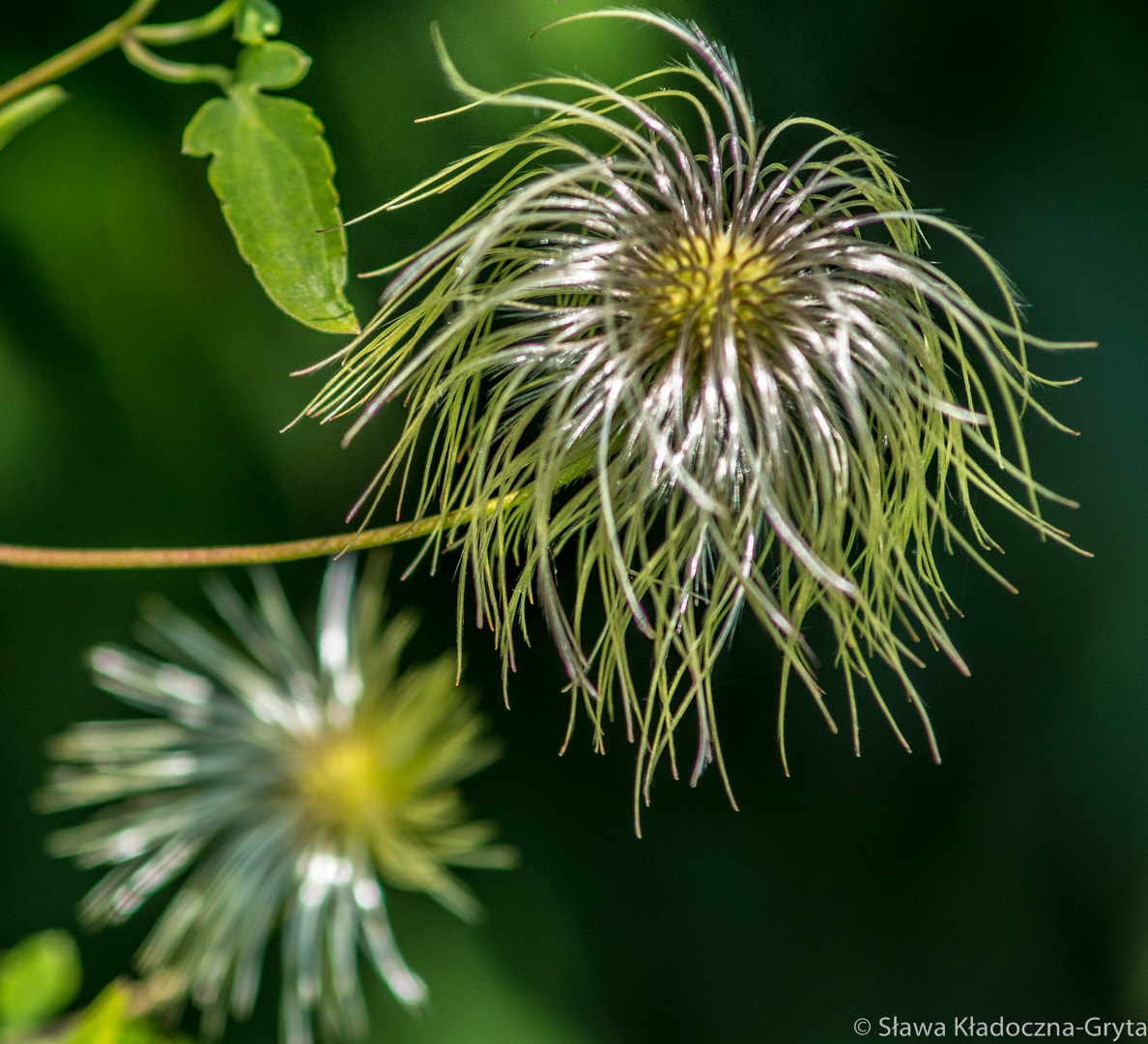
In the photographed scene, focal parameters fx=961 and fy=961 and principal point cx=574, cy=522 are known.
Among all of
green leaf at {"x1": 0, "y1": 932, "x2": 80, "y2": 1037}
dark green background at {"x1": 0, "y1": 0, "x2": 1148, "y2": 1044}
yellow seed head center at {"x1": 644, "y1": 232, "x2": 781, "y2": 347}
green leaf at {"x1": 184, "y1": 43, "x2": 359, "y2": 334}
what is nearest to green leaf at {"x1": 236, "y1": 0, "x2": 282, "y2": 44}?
green leaf at {"x1": 184, "y1": 43, "x2": 359, "y2": 334}

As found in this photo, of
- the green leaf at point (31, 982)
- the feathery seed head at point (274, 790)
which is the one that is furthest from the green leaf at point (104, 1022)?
the feathery seed head at point (274, 790)

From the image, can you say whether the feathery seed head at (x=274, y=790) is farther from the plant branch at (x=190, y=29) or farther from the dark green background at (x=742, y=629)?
the plant branch at (x=190, y=29)

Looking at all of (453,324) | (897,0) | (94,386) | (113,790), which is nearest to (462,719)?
(113,790)

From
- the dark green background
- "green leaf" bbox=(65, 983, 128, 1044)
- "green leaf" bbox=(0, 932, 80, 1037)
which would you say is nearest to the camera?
"green leaf" bbox=(65, 983, 128, 1044)

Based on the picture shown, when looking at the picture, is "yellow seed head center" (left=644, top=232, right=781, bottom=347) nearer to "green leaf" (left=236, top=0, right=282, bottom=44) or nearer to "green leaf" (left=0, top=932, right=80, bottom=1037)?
"green leaf" (left=236, top=0, right=282, bottom=44)

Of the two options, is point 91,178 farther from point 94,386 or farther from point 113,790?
point 113,790
